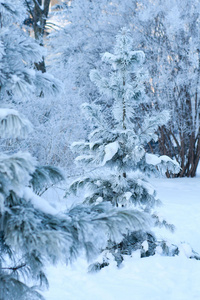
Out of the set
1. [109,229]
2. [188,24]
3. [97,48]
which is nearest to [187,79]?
[188,24]

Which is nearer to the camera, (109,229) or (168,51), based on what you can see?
(109,229)

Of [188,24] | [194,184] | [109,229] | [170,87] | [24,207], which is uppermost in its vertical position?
[188,24]

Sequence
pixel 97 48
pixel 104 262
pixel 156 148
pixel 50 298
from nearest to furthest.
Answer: pixel 50 298
pixel 104 262
pixel 97 48
pixel 156 148

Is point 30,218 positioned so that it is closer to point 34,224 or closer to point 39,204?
point 34,224

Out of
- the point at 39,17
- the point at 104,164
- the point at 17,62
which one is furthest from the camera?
the point at 39,17

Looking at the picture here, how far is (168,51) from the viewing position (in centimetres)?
1262

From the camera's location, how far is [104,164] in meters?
5.34

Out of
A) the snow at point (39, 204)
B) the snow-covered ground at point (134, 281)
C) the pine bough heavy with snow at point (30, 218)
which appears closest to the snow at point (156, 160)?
the snow-covered ground at point (134, 281)

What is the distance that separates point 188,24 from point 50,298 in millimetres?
11730

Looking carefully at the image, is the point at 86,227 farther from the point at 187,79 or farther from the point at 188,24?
the point at 188,24

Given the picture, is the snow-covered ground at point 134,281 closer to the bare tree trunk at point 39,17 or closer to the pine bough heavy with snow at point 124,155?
A: the pine bough heavy with snow at point 124,155

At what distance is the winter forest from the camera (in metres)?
1.99

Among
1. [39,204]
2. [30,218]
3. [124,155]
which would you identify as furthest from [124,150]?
[30,218]

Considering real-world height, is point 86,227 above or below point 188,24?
below
